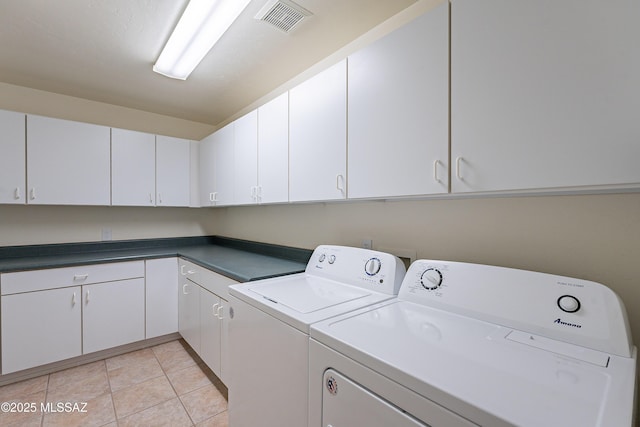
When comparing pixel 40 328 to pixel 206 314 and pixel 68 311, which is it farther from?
pixel 206 314

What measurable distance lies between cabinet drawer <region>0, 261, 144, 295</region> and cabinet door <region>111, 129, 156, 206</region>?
0.64m

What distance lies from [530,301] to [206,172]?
114 inches

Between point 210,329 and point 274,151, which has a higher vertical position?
point 274,151

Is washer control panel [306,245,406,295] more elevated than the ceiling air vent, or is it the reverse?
the ceiling air vent

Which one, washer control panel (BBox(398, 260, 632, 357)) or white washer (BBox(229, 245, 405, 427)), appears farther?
white washer (BBox(229, 245, 405, 427))

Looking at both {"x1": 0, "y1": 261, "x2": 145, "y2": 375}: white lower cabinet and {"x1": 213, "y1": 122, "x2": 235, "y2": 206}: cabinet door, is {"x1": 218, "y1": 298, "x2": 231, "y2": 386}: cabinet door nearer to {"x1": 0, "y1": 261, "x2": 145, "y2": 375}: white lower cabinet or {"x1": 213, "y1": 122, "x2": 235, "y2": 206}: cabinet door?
{"x1": 213, "y1": 122, "x2": 235, "y2": 206}: cabinet door

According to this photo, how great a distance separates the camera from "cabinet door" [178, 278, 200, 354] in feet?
7.73

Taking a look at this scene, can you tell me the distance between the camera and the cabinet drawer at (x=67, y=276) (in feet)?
6.72

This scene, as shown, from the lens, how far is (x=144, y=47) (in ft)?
6.13

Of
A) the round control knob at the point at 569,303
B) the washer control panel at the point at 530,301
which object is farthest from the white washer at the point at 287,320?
the round control knob at the point at 569,303

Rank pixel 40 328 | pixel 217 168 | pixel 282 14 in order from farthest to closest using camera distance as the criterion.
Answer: pixel 217 168 → pixel 40 328 → pixel 282 14

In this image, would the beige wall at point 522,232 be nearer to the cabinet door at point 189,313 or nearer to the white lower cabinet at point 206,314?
the white lower cabinet at point 206,314

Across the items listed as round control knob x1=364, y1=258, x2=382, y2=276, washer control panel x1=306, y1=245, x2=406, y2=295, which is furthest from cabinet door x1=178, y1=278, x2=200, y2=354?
round control knob x1=364, y1=258, x2=382, y2=276

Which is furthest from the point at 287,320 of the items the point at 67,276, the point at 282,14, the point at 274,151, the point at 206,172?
the point at 206,172
